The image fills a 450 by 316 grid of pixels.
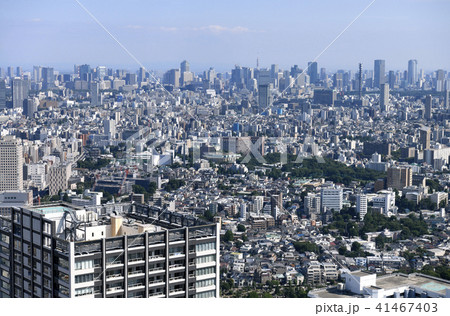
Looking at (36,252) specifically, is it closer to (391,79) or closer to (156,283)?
(156,283)

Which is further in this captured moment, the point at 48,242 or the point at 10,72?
the point at 10,72

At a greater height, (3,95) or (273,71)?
(273,71)

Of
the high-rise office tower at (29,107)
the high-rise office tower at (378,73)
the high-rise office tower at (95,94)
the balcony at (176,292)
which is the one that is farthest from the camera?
the high-rise office tower at (29,107)

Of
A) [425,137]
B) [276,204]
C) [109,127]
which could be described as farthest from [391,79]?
[109,127]

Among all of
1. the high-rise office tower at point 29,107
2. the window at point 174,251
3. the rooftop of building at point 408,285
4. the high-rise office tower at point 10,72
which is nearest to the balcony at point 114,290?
the window at point 174,251

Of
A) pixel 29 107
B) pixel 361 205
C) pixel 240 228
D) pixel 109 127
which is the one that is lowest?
pixel 240 228

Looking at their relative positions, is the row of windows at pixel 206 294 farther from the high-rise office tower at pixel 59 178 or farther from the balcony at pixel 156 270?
the high-rise office tower at pixel 59 178
